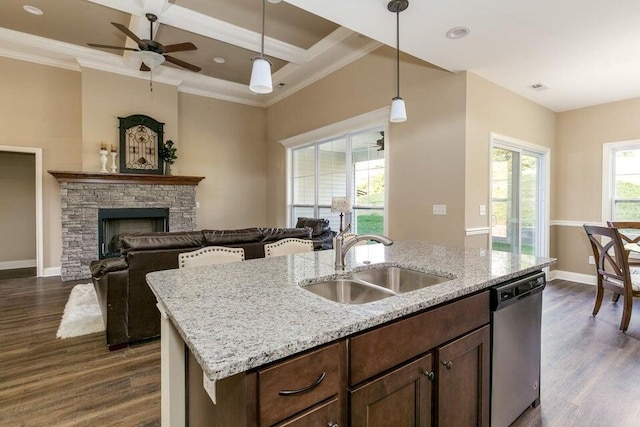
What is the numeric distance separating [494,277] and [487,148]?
2914 mm

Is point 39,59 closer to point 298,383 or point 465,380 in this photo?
point 298,383

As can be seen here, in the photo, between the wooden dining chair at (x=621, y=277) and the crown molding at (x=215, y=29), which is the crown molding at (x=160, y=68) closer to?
the crown molding at (x=215, y=29)

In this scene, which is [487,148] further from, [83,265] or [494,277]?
[83,265]

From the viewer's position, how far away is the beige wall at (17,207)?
603 cm

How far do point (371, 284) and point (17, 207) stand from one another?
760cm

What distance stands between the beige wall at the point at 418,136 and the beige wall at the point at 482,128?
0.12 meters

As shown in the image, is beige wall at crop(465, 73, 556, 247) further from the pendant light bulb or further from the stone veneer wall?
the stone veneer wall

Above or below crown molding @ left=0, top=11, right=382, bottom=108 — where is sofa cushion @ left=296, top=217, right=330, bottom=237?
below

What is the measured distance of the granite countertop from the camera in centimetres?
88

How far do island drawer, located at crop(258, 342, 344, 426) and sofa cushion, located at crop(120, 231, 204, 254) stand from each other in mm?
2352

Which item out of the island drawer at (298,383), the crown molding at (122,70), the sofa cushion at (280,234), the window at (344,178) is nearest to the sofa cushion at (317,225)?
the window at (344,178)

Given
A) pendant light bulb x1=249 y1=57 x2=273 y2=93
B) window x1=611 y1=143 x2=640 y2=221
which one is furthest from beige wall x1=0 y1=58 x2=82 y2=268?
window x1=611 y1=143 x2=640 y2=221

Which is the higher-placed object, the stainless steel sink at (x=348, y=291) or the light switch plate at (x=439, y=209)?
the light switch plate at (x=439, y=209)

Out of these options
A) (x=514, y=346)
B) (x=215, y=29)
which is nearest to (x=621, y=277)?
(x=514, y=346)
